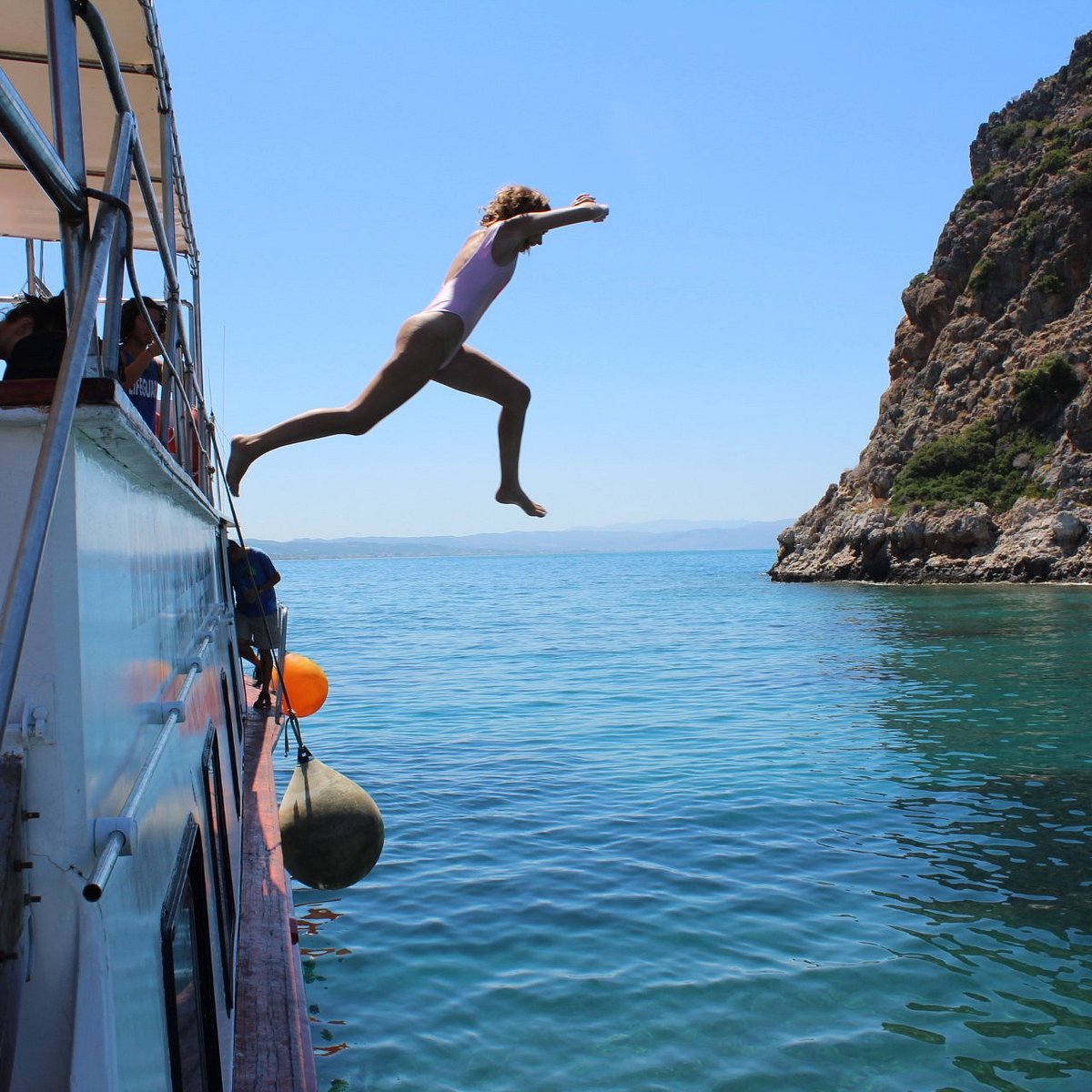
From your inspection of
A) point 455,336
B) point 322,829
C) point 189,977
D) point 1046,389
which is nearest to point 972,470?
point 1046,389

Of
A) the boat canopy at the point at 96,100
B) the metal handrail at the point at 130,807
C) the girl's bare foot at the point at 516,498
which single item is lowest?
the metal handrail at the point at 130,807

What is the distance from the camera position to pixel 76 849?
Result: 5.88 feet

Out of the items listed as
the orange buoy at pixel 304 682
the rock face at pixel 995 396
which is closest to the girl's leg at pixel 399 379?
the orange buoy at pixel 304 682

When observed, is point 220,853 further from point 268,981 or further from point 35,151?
point 35,151

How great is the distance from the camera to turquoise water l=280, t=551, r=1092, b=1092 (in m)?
6.82

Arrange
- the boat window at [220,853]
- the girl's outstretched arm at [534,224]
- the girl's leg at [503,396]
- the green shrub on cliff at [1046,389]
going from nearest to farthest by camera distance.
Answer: the girl's outstretched arm at [534,224] → the girl's leg at [503,396] → the boat window at [220,853] → the green shrub on cliff at [1046,389]

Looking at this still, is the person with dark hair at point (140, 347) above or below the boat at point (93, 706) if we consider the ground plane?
above

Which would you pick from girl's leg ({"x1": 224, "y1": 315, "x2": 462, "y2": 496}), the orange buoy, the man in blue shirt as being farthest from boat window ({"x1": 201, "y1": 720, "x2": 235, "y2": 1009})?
the orange buoy

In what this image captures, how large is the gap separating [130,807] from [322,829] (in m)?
5.00

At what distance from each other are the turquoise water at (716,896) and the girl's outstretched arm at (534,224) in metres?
4.88

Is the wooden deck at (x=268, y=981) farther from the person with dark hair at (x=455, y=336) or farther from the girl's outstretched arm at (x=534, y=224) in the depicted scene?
the girl's outstretched arm at (x=534, y=224)

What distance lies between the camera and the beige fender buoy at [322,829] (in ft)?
22.3

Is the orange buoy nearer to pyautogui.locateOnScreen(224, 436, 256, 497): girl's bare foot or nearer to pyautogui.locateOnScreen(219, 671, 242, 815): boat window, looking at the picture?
pyautogui.locateOnScreen(219, 671, 242, 815): boat window

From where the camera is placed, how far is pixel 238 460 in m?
3.79
